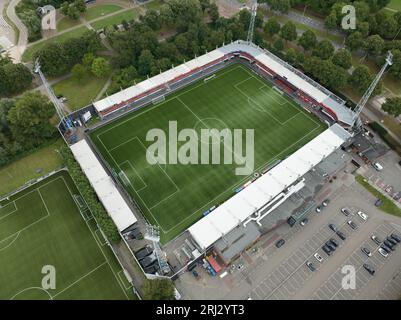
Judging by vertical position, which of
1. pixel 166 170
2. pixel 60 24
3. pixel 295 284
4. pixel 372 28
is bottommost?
pixel 295 284

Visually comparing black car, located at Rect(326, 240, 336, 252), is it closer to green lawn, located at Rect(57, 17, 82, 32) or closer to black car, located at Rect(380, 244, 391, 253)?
black car, located at Rect(380, 244, 391, 253)

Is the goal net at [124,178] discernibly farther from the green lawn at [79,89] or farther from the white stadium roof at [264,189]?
the green lawn at [79,89]

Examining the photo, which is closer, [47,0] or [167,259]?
[167,259]

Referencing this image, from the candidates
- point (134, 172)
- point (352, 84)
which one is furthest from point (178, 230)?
point (352, 84)

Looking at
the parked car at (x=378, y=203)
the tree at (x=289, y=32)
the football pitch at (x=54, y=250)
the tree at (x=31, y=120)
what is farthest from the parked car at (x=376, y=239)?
the tree at (x=31, y=120)

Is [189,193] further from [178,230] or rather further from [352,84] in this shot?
[352,84]

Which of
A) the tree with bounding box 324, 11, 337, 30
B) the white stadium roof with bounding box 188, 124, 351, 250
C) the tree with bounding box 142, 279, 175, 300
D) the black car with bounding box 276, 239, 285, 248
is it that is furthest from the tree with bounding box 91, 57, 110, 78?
the tree with bounding box 324, 11, 337, 30
